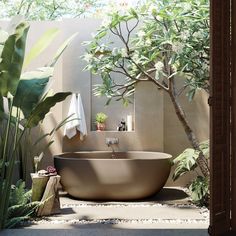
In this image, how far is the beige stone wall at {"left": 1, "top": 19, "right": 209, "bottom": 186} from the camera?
21.9 feet

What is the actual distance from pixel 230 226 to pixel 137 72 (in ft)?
11.1

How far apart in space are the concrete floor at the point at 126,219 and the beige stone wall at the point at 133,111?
953mm

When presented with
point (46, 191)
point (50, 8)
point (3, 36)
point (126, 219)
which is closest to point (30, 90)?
point (3, 36)

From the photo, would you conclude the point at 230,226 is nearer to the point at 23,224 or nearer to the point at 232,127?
the point at 232,127

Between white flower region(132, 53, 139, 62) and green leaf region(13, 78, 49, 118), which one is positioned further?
white flower region(132, 53, 139, 62)

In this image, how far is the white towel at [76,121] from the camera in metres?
6.50

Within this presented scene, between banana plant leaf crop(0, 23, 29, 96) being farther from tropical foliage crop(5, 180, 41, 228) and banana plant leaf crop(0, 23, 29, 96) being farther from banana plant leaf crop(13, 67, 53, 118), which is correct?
tropical foliage crop(5, 180, 41, 228)

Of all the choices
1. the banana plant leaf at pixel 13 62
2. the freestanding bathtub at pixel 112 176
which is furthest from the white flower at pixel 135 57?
the banana plant leaf at pixel 13 62

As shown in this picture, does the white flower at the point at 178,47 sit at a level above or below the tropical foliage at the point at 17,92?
above

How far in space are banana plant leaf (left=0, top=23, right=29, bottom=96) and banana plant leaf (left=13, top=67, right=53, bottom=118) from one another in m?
0.17

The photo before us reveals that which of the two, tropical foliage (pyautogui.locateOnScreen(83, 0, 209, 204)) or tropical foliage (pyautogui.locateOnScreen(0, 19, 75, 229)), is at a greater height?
tropical foliage (pyautogui.locateOnScreen(83, 0, 209, 204))

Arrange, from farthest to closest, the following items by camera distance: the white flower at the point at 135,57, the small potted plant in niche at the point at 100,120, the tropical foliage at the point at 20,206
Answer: the small potted plant in niche at the point at 100,120 → the white flower at the point at 135,57 → the tropical foliage at the point at 20,206

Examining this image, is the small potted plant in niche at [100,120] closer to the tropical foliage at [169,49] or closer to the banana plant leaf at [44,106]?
the tropical foliage at [169,49]

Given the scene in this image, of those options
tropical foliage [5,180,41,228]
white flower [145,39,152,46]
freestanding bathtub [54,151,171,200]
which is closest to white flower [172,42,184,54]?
white flower [145,39,152,46]
